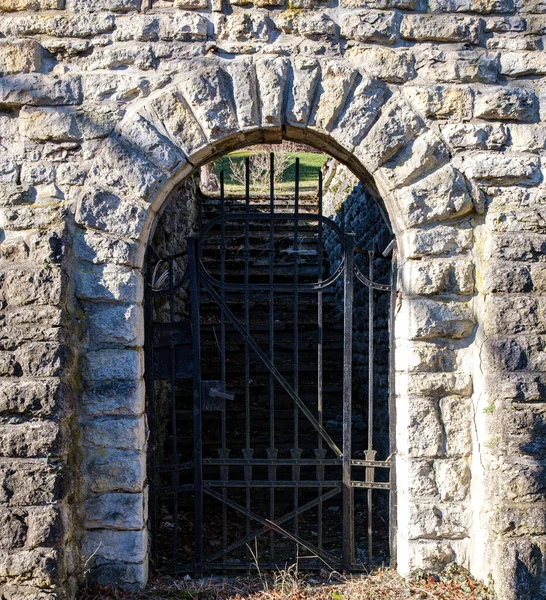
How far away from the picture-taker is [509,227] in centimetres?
327

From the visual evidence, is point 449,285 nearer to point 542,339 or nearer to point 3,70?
point 542,339

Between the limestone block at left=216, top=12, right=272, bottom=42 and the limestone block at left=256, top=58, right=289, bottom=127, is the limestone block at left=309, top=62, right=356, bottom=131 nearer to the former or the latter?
the limestone block at left=256, top=58, right=289, bottom=127

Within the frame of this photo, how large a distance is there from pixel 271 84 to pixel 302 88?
0.57 ft

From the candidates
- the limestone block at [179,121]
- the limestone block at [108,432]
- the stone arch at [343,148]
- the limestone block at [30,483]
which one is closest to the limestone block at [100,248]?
the stone arch at [343,148]

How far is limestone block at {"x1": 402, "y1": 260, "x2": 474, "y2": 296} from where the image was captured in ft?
10.8

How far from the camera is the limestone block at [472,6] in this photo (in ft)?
11.0

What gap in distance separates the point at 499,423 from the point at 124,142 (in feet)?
Result: 8.42

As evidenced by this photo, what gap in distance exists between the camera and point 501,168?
3.30 metres

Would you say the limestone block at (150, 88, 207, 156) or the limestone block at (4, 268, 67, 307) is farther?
the limestone block at (150, 88, 207, 156)

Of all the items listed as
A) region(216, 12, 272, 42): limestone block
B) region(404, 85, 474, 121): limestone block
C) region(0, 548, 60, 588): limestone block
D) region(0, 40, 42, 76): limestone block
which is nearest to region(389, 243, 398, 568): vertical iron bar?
region(404, 85, 474, 121): limestone block

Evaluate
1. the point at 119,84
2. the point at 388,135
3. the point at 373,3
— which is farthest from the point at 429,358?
the point at 119,84

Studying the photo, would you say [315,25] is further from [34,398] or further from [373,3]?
[34,398]

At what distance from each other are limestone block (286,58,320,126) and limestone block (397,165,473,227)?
0.71 meters

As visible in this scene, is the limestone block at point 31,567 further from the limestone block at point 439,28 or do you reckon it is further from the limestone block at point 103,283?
the limestone block at point 439,28
